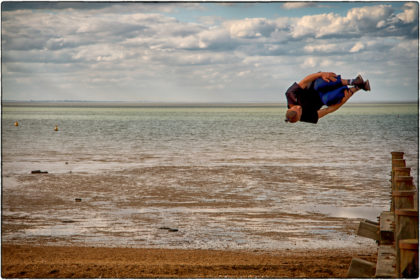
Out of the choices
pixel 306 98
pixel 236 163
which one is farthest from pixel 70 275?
pixel 236 163

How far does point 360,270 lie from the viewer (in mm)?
5613

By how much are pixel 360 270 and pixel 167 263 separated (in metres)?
3.13

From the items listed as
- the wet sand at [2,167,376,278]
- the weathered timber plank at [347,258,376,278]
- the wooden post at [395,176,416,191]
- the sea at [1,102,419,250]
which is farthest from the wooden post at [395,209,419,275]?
the sea at [1,102,419,250]

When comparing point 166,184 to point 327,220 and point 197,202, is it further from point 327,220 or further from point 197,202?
point 327,220

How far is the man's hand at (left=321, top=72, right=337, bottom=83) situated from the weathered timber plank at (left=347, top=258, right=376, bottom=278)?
7.13 ft

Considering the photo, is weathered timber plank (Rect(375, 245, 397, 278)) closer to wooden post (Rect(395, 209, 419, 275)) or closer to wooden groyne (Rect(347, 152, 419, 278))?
wooden groyne (Rect(347, 152, 419, 278))

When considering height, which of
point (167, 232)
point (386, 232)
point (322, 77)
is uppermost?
point (322, 77)

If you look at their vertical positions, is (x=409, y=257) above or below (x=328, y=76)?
below

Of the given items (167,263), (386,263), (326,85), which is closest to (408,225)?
(386,263)

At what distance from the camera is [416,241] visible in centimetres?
455

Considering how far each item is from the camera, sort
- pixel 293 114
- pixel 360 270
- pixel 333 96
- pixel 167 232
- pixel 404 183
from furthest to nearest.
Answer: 1. pixel 167 232
2. pixel 404 183
3. pixel 360 270
4. pixel 333 96
5. pixel 293 114

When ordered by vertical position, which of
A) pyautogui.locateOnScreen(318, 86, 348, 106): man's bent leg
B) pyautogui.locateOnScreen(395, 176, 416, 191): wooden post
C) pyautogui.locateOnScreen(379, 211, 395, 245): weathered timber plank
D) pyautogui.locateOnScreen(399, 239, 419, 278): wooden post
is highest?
pyautogui.locateOnScreen(318, 86, 348, 106): man's bent leg

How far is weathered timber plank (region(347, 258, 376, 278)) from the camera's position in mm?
5566

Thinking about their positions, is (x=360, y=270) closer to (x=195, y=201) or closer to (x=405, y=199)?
(x=405, y=199)
